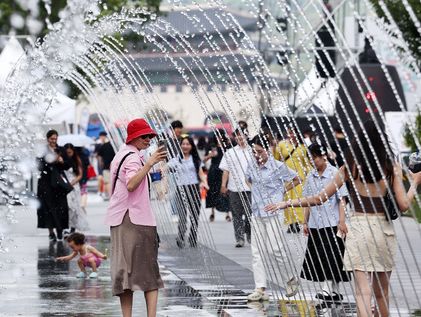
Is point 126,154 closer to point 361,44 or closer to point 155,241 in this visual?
point 155,241

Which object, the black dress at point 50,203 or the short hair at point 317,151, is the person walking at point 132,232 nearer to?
the short hair at point 317,151

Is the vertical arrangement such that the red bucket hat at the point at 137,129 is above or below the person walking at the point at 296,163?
below

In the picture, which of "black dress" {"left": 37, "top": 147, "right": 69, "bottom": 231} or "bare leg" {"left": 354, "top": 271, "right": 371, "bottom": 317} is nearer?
"bare leg" {"left": 354, "top": 271, "right": 371, "bottom": 317}

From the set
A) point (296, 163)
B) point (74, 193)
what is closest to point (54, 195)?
point (74, 193)

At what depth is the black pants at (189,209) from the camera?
18219 millimetres

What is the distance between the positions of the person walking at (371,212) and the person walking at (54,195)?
11.3 m

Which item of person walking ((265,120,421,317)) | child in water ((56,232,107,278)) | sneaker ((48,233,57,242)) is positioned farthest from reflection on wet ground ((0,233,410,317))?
sneaker ((48,233,57,242))

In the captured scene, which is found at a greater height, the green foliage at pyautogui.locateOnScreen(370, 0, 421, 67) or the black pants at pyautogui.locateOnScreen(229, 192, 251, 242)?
the green foliage at pyautogui.locateOnScreen(370, 0, 421, 67)

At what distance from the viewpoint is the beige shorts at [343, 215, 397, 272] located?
9602 mm

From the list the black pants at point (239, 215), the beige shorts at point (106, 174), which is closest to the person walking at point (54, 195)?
the black pants at point (239, 215)

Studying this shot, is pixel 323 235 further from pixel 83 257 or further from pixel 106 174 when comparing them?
pixel 106 174

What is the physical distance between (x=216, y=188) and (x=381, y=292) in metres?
12.9

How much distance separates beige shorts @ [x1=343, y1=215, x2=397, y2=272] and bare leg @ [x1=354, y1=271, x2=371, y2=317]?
7cm

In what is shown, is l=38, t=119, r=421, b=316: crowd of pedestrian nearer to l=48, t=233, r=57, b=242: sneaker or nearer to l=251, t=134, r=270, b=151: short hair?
l=251, t=134, r=270, b=151: short hair
